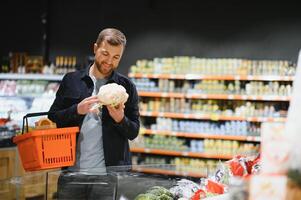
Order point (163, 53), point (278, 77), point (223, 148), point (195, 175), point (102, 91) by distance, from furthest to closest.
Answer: point (163, 53), point (223, 148), point (278, 77), point (195, 175), point (102, 91)

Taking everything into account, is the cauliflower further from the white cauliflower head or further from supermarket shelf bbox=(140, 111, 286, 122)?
supermarket shelf bbox=(140, 111, 286, 122)

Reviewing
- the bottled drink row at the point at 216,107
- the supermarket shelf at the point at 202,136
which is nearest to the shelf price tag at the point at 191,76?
the bottled drink row at the point at 216,107

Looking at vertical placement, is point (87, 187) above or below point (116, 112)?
below

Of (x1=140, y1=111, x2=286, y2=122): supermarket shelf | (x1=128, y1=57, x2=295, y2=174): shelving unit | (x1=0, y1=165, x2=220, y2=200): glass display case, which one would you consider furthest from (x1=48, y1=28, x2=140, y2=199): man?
(x1=140, y1=111, x2=286, y2=122): supermarket shelf

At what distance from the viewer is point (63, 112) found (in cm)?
300

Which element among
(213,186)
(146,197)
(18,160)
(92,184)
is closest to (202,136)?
(18,160)

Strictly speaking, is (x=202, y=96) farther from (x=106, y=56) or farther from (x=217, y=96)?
(x=106, y=56)

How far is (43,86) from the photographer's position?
27.4ft

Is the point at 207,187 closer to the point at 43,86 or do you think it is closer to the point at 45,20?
the point at 43,86

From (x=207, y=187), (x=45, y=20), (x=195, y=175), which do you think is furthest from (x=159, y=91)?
(x=207, y=187)

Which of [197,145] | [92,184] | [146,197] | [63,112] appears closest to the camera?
[146,197]

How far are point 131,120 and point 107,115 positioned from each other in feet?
0.65

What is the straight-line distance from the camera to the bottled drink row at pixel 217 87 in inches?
308

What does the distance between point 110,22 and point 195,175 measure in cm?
674
